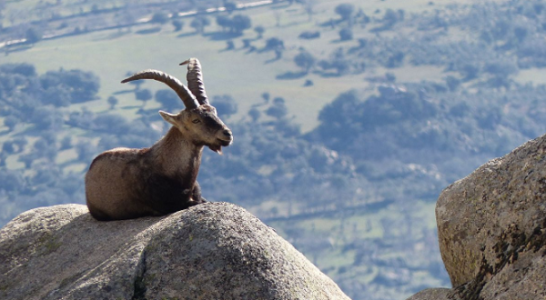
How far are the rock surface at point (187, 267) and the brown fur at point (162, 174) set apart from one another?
2.26 meters

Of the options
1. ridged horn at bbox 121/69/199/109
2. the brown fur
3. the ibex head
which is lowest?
the brown fur

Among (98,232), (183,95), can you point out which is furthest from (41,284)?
(183,95)

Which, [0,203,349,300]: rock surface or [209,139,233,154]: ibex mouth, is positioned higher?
[0,203,349,300]: rock surface

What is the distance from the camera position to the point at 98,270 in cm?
1394

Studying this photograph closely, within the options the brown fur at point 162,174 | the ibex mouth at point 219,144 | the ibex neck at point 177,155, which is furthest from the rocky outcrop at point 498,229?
the ibex neck at point 177,155

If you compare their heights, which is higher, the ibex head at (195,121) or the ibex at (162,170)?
the ibex head at (195,121)

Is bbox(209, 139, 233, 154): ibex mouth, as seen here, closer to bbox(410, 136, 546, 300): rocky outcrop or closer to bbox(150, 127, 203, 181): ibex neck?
bbox(150, 127, 203, 181): ibex neck

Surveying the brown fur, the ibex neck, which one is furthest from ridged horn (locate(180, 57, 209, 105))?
the ibex neck

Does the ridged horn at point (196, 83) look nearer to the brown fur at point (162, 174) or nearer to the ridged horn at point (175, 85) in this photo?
the ridged horn at point (175, 85)

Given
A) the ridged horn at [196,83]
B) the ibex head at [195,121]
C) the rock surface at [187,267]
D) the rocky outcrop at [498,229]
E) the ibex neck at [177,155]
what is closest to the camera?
the rocky outcrop at [498,229]

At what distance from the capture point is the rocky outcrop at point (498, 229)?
37.3ft

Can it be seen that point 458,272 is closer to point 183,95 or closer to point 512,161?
point 512,161

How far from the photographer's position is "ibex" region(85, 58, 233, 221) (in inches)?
716

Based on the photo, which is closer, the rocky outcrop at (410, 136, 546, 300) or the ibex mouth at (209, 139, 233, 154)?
the rocky outcrop at (410, 136, 546, 300)
